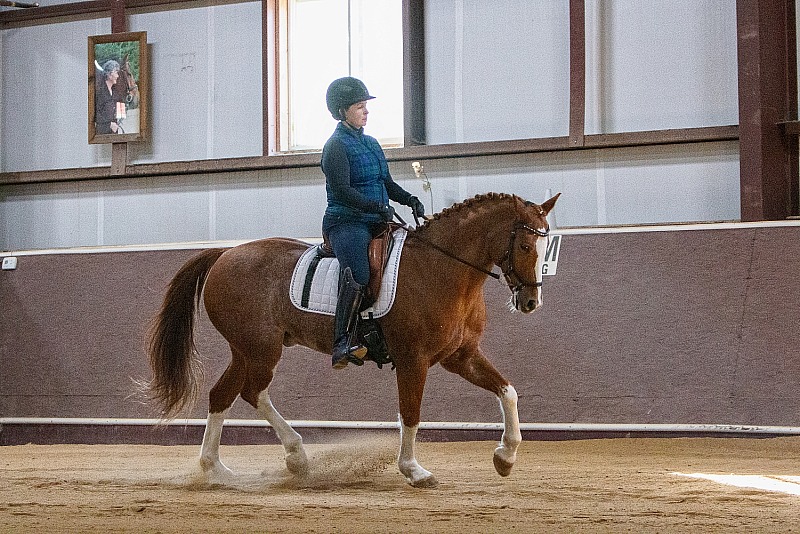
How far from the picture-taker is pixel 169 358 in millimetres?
5953

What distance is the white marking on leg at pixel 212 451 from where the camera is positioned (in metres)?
5.58

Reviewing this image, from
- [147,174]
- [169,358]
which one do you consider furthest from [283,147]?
[169,358]

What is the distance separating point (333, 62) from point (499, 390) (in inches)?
180

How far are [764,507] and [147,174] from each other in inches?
256

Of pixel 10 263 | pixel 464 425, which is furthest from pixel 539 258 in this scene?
pixel 10 263

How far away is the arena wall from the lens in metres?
6.74

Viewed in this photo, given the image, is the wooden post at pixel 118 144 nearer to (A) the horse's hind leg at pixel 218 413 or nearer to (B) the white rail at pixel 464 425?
(B) the white rail at pixel 464 425

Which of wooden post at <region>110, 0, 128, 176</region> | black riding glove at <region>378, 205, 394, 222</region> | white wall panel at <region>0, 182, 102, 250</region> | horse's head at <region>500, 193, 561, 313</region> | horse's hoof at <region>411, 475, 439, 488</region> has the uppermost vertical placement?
wooden post at <region>110, 0, 128, 176</region>

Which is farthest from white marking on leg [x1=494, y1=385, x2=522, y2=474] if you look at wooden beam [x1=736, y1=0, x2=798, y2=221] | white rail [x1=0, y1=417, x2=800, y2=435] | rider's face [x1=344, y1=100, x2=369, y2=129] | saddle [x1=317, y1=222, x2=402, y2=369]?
wooden beam [x1=736, y1=0, x2=798, y2=221]

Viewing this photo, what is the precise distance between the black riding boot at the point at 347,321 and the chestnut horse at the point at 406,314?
0.52 feet

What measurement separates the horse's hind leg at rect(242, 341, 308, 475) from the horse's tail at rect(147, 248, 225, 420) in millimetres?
414

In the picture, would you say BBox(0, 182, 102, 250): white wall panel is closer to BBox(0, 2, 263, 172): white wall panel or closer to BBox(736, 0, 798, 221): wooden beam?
BBox(0, 2, 263, 172): white wall panel

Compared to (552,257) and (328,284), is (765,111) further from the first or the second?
(328,284)

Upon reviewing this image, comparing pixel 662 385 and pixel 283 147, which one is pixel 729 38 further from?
pixel 283 147
